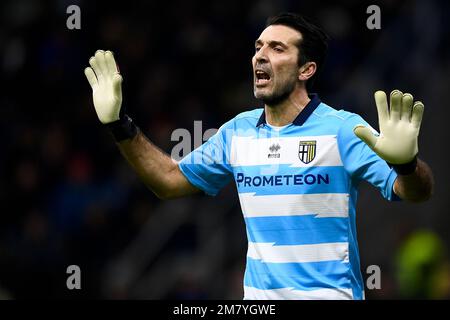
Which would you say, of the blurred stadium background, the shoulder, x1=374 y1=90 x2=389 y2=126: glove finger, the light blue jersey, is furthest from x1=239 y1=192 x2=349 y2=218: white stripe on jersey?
the blurred stadium background

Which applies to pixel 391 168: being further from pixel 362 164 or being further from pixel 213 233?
pixel 213 233

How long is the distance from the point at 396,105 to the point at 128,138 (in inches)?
65.8

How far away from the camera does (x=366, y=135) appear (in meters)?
6.01

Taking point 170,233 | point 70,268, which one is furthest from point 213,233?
point 70,268

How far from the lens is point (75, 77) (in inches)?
547

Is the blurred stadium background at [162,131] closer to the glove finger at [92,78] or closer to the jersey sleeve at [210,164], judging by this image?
the jersey sleeve at [210,164]

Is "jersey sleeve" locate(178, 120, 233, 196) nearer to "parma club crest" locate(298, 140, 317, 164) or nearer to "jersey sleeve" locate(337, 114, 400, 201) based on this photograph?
"parma club crest" locate(298, 140, 317, 164)

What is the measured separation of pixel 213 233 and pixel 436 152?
2.54m

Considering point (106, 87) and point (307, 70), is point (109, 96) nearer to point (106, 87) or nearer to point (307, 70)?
point (106, 87)

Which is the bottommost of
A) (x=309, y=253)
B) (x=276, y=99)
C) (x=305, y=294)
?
(x=305, y=294)

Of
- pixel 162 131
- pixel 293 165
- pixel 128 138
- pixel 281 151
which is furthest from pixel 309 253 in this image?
pixel 162 131

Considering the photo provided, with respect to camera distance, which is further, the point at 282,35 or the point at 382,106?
the point at 282,35

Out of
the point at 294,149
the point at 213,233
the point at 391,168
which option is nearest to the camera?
the point at 391,168

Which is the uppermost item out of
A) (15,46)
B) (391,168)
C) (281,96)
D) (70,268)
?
(15,46)
